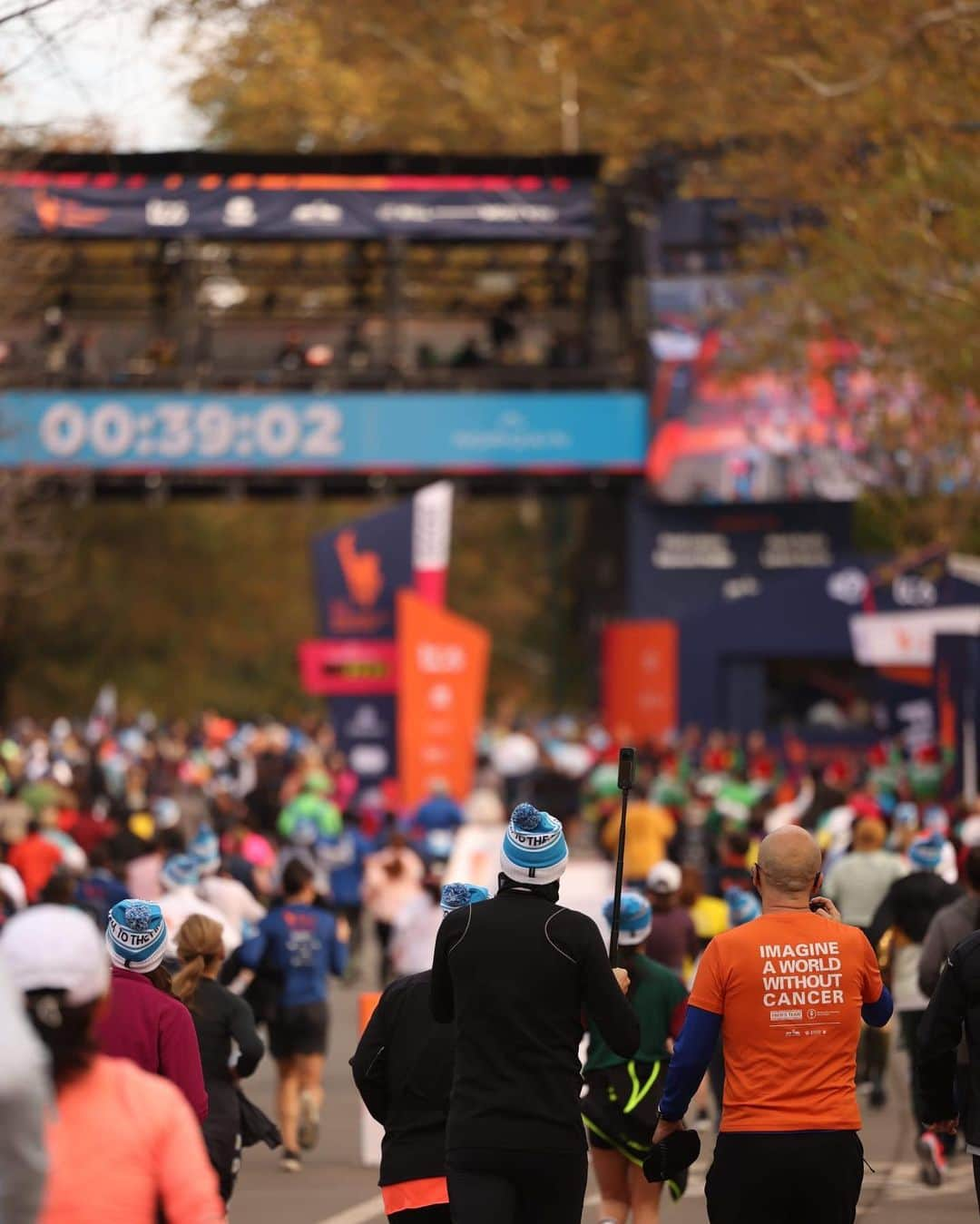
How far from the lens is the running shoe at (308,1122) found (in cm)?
Answer: 1346

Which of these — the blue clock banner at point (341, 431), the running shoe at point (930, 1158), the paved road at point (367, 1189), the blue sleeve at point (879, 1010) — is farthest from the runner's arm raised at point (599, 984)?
the blue clock banner at point (341, 431)

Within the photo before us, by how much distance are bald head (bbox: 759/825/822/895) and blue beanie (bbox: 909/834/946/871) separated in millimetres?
6597

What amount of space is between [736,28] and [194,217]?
20007 millimetres

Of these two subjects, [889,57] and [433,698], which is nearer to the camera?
[889,57]

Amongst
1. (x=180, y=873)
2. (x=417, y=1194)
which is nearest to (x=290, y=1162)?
(x=180, y=873)

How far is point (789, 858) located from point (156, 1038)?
177 centimetres

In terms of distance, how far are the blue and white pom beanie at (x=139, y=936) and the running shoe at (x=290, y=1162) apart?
5.63 m

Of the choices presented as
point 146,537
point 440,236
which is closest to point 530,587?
point 146,537

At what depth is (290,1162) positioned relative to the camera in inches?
515

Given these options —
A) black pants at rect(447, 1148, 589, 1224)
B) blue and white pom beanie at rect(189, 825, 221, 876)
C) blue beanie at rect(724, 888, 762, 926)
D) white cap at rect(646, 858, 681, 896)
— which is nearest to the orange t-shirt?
black pants at rect(447, 1148, 589, 1224)

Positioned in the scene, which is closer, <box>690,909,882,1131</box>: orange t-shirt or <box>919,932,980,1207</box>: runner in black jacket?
<box>690,909,882,1131</box>: orange t-shirt

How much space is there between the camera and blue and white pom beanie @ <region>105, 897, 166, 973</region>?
7.61 meters

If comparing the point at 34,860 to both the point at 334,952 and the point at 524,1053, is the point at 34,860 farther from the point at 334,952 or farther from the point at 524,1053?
the point at 524,1053

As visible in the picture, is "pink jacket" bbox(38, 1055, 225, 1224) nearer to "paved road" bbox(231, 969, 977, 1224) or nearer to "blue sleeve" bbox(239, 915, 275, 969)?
"paved road" bbox(231, 969, 977, 1224)
